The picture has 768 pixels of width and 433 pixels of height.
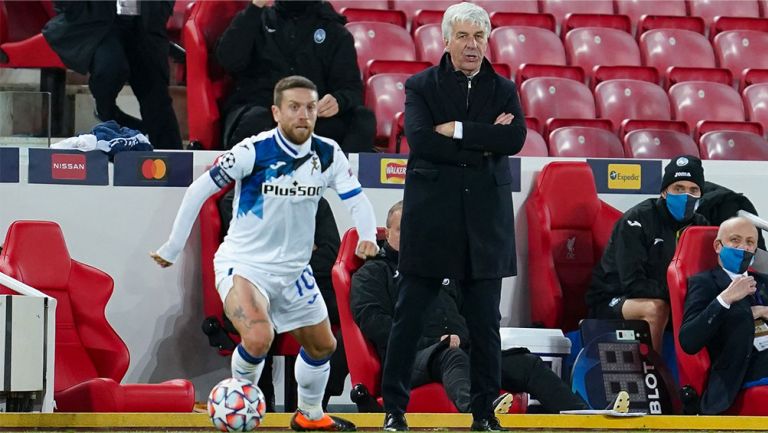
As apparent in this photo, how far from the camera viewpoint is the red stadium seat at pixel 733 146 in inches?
344

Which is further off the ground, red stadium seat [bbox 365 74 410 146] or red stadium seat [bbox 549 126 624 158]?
red stadium seat [bbox 365 74 410 146]

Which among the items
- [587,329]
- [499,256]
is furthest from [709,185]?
[499,256]

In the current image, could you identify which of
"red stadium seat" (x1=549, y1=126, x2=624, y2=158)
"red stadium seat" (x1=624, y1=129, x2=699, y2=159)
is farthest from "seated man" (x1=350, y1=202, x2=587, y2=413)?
"red stadium seat" (x1=624, y1=129, x2=699, y2=159)

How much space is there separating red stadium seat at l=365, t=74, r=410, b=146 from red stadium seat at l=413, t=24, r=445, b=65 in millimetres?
940

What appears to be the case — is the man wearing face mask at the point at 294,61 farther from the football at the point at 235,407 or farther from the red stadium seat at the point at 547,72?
the football at the point at 235,407

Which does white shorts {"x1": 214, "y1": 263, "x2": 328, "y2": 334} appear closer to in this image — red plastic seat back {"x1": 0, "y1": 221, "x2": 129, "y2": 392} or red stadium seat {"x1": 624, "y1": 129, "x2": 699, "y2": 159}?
red plastic seat back {"x1": 0, "y1": 221, "x2": 129, "y2": 392}

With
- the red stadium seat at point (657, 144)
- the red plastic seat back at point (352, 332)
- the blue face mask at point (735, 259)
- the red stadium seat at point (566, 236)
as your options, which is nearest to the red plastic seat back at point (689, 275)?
the blue face mask at point (735, 259)

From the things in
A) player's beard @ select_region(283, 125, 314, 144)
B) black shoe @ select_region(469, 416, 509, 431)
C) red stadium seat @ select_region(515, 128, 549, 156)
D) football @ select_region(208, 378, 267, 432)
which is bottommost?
black shoe @ select_region(469, 416, 509, 431)

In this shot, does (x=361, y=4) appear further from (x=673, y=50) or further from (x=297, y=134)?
(x=297, y=134)

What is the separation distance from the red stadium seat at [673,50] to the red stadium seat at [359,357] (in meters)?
4.01

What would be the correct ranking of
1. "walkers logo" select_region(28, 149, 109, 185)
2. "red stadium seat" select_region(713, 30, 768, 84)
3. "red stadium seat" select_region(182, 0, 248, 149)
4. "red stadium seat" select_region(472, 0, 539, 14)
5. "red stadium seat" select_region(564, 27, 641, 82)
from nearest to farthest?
"walkers logo" select_region(28, 149, 109, 185)
"red stadium seat" select_region(182, 0, 248, 149)
"red stadium seat" select_region(564, 27, 641, 82)
"red stadium seat" select_region(713, 30, 768, 84)
"red stadium seat" select_region(472, 0, 539, 14)

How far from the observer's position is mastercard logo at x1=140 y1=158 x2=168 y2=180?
24.4 ft

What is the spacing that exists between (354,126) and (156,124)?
129 centimetres

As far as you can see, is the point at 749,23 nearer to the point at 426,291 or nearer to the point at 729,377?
the point at 729,377
